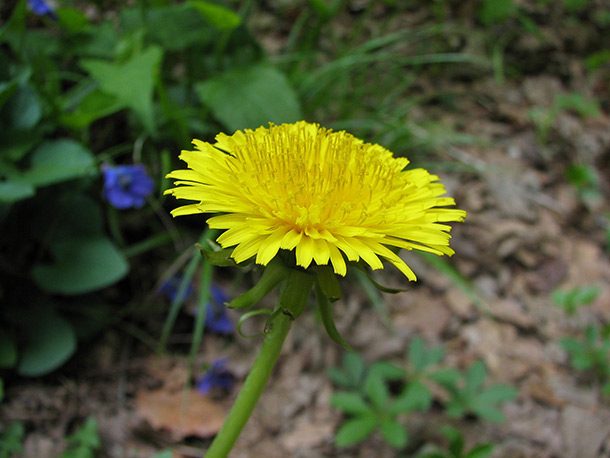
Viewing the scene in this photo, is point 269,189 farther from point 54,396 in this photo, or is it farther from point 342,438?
point 54,396

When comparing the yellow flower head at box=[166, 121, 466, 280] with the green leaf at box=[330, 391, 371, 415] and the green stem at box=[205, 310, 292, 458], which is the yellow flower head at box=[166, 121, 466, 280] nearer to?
the green stem at box=[205, 310, 292, 458]

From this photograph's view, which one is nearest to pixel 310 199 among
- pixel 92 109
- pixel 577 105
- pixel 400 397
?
pixel 400 397

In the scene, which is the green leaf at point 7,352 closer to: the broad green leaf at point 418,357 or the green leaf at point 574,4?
the broad green leaf at point 418,357

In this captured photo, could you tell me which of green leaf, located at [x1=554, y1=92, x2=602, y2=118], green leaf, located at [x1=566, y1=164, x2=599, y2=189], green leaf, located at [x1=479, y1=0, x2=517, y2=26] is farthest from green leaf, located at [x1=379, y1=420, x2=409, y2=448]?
green leaf, located at [x1=479, y1=0, x2=517, y2=26]

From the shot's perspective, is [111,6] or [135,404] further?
[111,6]

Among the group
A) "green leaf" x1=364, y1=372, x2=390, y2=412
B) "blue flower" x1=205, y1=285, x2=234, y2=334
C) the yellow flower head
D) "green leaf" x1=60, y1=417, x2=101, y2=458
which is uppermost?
the yellow flower head

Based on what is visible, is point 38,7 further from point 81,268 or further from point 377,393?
point 377,393

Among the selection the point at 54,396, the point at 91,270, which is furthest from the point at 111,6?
the point at 54,396
